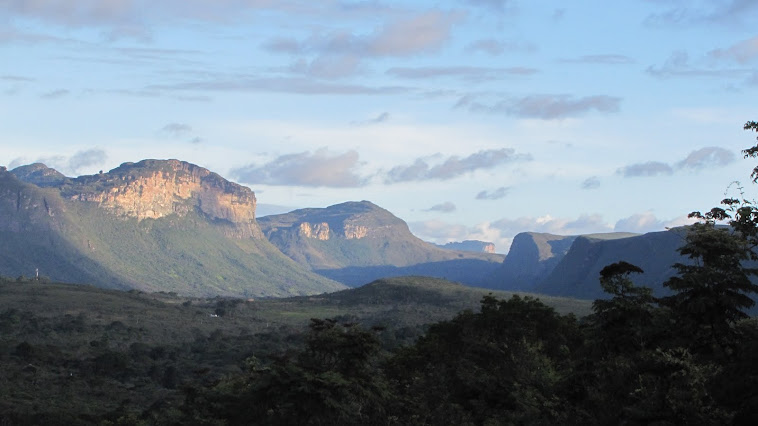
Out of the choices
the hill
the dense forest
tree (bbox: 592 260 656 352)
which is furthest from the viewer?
the hill

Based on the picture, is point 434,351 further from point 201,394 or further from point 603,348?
point 603,348

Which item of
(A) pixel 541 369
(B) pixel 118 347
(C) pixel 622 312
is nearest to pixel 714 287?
(C) pixel 622 312

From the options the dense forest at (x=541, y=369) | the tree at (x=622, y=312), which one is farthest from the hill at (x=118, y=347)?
the tree at (x=622, y=312)

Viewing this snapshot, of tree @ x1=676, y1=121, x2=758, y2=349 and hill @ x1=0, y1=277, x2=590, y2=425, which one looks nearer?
tree @ x1=676, y1=121, x2=758, y2=349

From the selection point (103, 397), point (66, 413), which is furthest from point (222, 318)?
point (66, 413)

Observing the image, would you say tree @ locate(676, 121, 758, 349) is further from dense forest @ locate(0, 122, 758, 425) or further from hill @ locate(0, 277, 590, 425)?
hill @ locate(0, 277, 590, 425)

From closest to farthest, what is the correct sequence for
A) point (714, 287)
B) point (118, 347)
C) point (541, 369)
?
1. point (714, 287)
2. point (541, 369)
3. point (118, 347)

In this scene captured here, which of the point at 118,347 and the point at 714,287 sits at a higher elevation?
the point at 714,287

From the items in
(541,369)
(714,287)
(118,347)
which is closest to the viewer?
(714,287)

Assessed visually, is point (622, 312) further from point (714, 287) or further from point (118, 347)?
point (118, 347)

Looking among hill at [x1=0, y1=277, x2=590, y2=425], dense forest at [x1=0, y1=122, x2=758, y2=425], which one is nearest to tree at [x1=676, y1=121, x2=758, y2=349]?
dense forest at [x1=0, y1=122, x2=758, y2=425]

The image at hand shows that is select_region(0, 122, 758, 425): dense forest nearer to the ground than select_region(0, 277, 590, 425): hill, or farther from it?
farther from it

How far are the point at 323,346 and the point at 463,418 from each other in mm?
6633

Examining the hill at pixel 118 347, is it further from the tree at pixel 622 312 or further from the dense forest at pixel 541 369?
the tree at pixel 622 312
